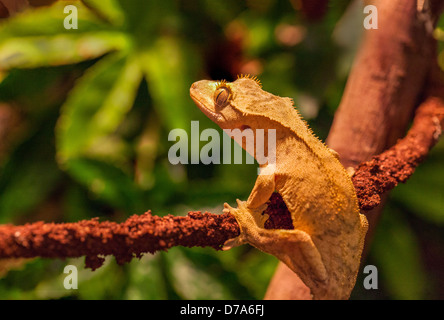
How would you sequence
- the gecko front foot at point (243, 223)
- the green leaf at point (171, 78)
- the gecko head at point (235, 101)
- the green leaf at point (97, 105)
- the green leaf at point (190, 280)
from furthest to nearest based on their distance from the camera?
the green leaf at point (171, 78) < the green leaf at point (97, 105) < the green leaf at point (190, 280) < the gecko head at point (235, 101) < the gecko front foot at point (243, 223)

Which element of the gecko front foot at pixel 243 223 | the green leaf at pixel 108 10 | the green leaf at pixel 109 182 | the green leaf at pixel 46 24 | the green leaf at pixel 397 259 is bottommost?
the green leaf at pixel 397 259

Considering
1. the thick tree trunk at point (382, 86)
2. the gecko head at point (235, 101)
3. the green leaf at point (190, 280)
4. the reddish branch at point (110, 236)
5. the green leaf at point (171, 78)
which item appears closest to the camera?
the reddish branch at point (110, 236)

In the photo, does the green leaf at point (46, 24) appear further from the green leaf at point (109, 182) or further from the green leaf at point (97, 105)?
the green leaf at point (109, 182)

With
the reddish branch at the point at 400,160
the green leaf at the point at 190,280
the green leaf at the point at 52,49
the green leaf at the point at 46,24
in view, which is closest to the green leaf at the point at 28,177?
the green leaf at the point at 52,49

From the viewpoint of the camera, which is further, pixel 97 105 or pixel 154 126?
pixel 154 126

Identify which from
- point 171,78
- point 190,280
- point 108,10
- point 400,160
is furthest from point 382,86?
point 108,10

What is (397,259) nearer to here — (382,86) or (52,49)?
(382,86)

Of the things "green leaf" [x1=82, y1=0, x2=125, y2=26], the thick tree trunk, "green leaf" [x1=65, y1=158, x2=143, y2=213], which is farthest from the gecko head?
"green leaf" [x1=82, y1=0, x2=125, y2=26]
